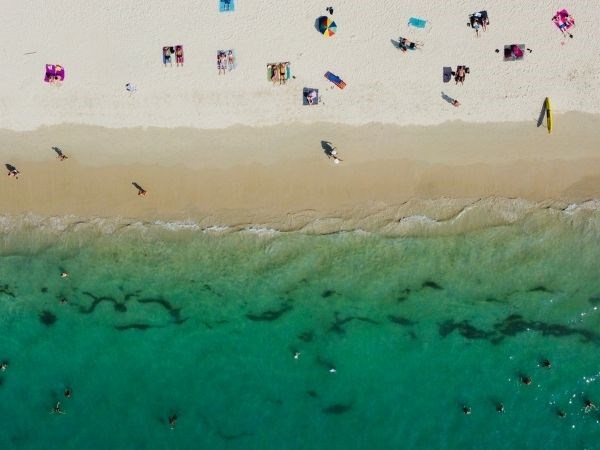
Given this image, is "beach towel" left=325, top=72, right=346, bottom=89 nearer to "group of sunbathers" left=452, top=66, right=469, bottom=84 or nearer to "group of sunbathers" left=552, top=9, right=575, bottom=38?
"group of sunbathers" left=452, top=66, right=469, bottom=84

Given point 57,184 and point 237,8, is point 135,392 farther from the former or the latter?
point 237,8

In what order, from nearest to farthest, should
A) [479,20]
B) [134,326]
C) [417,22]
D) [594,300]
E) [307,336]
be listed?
[479,20], [417,22], [594,300], [307,336], [134,326]

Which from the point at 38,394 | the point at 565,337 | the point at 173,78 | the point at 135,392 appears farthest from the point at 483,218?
the point at 38,394

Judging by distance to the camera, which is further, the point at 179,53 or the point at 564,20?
the point at 179,53

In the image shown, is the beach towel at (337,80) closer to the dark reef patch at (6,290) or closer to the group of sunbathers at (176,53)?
the group of sunbathers at (176,53)

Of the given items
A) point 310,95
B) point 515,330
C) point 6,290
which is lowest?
point 515,330

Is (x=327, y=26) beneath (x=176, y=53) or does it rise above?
above

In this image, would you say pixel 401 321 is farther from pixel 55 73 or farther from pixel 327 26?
pixel 55 73

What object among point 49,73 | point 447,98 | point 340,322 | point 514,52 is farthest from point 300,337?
point 49,73
